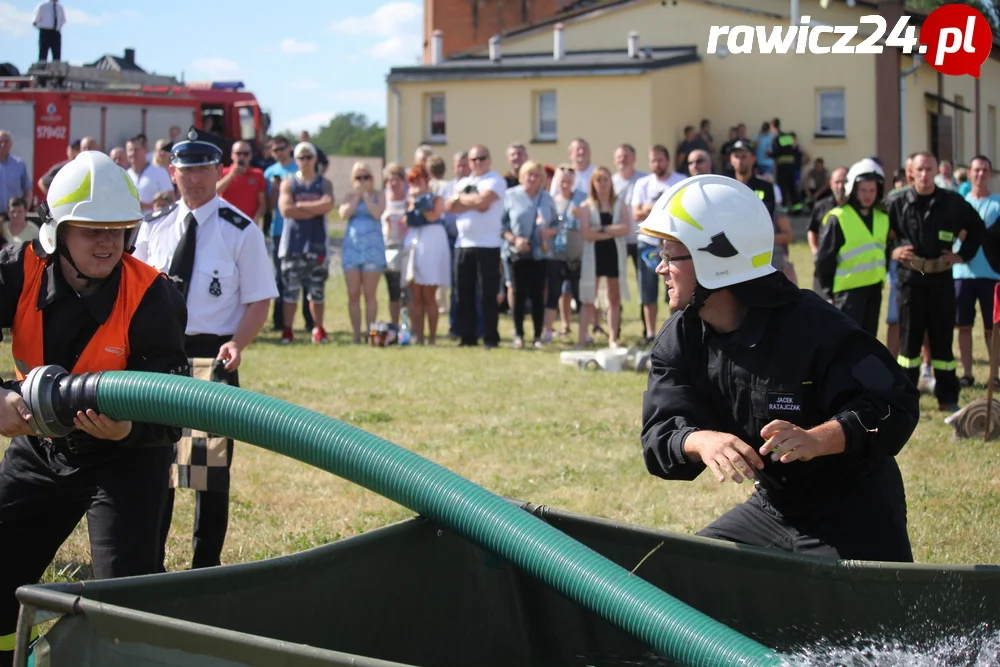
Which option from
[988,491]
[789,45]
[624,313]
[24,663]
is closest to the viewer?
[24,663]

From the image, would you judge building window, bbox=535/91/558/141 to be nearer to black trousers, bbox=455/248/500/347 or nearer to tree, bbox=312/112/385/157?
black trousers, bbox=455/248/500/347

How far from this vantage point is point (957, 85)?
Result: 3203 centimetres

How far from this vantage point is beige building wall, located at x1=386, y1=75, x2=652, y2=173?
31344mm

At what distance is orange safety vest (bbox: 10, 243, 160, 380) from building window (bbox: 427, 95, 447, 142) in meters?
30.5

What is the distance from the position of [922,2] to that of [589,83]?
1893 centimetres

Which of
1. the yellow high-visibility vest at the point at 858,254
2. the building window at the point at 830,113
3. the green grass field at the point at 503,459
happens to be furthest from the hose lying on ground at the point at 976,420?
the building window at the point at 830,113

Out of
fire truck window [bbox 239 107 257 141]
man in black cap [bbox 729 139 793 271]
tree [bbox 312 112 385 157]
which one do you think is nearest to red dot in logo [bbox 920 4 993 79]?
man in black cap [bbox 729 139 793 271]

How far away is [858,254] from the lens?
974 cm

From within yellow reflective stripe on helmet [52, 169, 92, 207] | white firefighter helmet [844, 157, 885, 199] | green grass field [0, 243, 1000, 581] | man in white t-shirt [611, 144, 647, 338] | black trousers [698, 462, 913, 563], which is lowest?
green grass field [0, 243, 1000, 581]

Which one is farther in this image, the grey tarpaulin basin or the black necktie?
the black necktie

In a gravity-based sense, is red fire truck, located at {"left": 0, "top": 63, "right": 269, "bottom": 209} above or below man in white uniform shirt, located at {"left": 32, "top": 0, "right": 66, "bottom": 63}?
below

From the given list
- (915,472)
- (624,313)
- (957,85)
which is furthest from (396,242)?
(957,85)

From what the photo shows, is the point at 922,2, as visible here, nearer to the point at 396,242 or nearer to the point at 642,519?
the point at 396,242

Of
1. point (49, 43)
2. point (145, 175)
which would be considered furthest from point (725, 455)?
point (49, 43)
